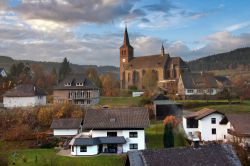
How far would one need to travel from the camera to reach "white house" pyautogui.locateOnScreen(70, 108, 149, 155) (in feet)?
138

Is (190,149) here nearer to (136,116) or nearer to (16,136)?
(136,116)

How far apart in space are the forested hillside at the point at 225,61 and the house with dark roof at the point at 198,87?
9435 centimetres

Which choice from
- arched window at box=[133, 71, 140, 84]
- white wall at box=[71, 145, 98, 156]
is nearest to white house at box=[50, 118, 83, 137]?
white wall at box=[71, 145, 98, 156]

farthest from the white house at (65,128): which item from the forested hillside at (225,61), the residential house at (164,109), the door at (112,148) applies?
the forested hillside at (225,61)

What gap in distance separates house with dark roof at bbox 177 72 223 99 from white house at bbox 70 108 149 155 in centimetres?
3536

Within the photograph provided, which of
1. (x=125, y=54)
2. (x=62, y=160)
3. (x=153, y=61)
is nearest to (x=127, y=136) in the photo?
(x=62, y=160)

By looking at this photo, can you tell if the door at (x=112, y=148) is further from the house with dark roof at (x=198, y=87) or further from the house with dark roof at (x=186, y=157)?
the house with dark roof at (x=198, y=87)

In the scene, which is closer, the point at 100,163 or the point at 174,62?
the point at 100,163

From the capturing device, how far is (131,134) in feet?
147

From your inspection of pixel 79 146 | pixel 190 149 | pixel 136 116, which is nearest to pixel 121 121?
pixel 136 116

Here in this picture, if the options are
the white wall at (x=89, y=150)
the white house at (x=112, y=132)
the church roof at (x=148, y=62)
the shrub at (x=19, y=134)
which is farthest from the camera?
the church roof at (x=148, y=62)

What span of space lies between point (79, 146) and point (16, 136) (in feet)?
42.3

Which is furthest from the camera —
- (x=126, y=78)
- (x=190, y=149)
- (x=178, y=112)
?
(x=126, y=78)

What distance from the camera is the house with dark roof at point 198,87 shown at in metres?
80.1
